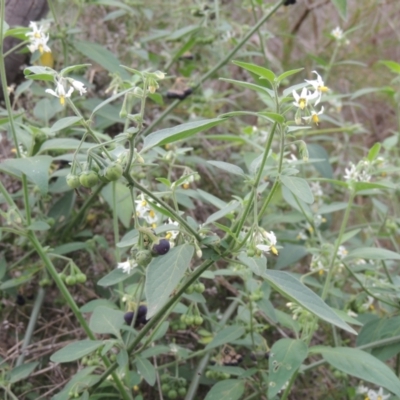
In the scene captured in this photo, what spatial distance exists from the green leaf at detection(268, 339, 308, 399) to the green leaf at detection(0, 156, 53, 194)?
25.4 inches

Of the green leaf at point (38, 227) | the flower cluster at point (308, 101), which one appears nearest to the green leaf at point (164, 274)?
the flower cluster at point (308, 101)

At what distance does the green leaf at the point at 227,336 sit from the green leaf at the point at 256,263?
50 centimetres

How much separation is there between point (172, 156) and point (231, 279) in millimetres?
779

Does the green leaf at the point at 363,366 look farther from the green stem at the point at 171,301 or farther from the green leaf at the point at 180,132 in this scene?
the green leaf at the point at 180,132

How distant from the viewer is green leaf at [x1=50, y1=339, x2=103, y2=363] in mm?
1365

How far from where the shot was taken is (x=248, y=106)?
12.1 ft

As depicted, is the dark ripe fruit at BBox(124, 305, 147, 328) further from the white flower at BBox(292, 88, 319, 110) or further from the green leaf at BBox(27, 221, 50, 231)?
the white flower at BBox(292, 88, 319, 110)

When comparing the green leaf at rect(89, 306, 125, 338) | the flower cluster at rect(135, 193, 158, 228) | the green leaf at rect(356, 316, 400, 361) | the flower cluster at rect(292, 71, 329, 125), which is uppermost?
the flower cluster at rect(292, 71, 329, 125)

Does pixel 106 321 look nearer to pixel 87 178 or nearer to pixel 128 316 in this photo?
pixel 128 316

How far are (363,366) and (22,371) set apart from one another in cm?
88

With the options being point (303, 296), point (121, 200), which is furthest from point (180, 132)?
point (121, 200)

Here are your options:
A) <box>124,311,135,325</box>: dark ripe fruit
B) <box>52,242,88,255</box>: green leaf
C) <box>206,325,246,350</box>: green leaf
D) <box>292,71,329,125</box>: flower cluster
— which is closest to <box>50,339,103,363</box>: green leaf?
<box>124,311,135,325</box>: dark ripe fruit

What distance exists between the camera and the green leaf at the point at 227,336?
1.58 meters

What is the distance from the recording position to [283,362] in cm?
134
